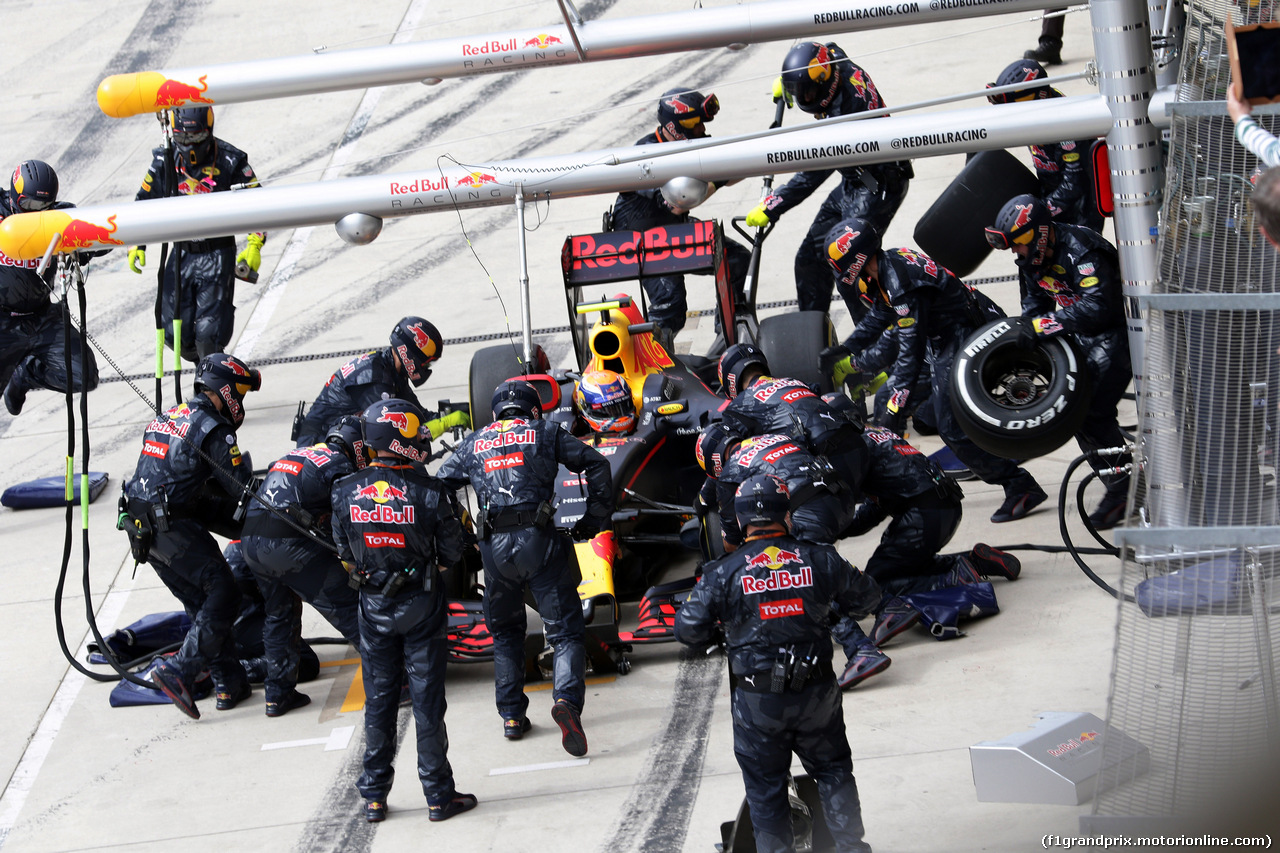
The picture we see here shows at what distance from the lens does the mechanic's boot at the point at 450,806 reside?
6.81 m

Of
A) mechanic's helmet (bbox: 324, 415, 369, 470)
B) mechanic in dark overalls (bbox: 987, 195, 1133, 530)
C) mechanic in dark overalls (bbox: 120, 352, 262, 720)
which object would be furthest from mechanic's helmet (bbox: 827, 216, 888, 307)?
mechanic in dark overalls (bbox: 120, 352, 262, 720)

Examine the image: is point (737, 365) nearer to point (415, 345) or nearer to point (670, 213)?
point (415, 345)

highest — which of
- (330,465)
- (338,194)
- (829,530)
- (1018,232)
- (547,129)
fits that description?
(547,129)

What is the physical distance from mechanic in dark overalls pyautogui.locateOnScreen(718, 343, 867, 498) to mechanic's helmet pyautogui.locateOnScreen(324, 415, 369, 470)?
6.43 feet

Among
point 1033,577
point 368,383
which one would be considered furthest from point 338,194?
point 1033,577

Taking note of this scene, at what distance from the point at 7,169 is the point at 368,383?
10.7 metres

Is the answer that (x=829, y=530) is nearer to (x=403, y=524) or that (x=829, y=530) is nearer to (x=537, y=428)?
(x=537, y=428)

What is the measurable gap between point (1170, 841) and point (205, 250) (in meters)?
9.74

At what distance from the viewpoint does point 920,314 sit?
9164mm

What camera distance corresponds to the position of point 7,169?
17594 millimetres

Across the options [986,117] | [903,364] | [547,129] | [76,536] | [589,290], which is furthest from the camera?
[547,129]

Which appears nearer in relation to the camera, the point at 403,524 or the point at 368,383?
the point at 403,524

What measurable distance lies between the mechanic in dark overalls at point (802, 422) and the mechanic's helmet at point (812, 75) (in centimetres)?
339

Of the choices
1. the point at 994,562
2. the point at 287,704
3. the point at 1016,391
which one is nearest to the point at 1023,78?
the point at 1016,391
